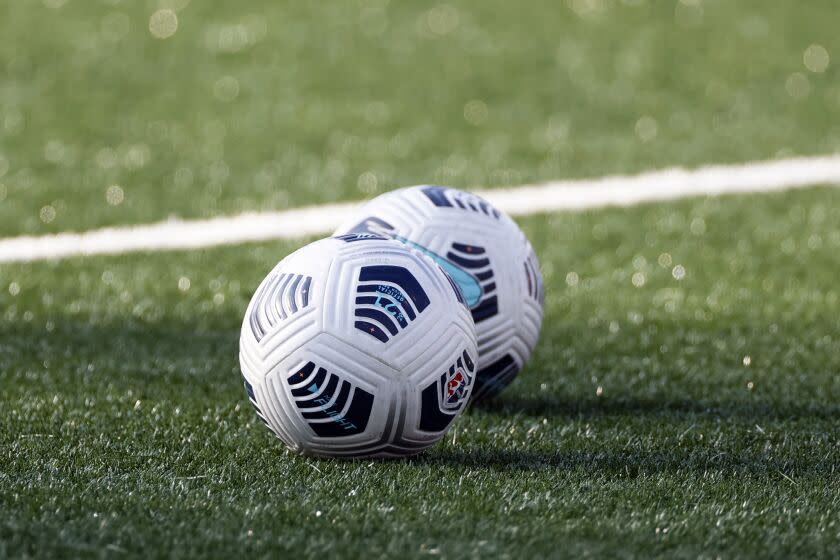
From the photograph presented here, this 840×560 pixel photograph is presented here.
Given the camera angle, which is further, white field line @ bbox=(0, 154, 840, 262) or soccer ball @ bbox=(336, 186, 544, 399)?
white field line @ bbox=(0, 154, 840, 262)

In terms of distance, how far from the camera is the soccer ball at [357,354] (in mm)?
4230

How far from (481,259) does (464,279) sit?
118 millimetres

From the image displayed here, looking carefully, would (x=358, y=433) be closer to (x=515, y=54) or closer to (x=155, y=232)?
(x=155, y=232)

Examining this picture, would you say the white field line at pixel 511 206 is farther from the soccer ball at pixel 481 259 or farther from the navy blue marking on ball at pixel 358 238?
the navy blue marking on ball at pixel 358 238

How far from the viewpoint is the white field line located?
855 centimetres

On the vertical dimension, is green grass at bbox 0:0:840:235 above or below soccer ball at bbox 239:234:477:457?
below

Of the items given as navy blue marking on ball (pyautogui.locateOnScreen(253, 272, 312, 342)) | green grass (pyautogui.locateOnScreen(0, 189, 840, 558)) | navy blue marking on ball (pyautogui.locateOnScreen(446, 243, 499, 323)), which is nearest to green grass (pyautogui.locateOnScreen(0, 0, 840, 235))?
green grass (pyautogui.locateOnScreen(0, 189, 840, 558))

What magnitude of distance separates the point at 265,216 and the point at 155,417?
4.32m

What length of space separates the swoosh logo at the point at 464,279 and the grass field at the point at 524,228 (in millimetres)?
501

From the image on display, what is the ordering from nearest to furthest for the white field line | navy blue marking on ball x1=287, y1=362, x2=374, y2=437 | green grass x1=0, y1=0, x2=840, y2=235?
1. navy blue marking on ball x1=287, y1=362, x2=374, y2=437
2. the white field line
3. green grass x1=0, y1=0, x2=840, y2=235

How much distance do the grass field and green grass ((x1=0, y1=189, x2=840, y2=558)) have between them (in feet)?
0.06

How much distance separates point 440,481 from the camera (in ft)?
13.7

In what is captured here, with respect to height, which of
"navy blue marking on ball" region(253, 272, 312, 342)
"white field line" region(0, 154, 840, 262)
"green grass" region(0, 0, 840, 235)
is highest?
"navy blue marking on ball" region(253, 272, 312, 342)

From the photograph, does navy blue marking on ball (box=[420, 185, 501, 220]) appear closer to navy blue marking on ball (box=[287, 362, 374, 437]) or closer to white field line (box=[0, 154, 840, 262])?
navy blue marking on ball (box=[287, 362, 374, 437])
